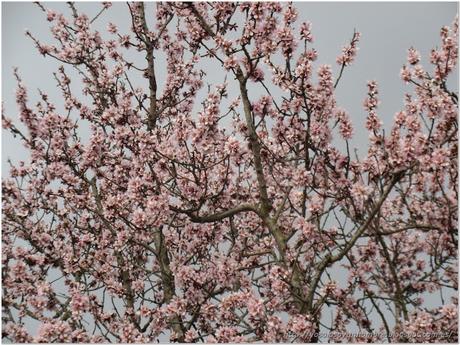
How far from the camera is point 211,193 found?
9.94 meters

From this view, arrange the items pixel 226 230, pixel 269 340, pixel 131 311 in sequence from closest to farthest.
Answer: pixel 269 340 < pixel 131 311 < pixel 226 230

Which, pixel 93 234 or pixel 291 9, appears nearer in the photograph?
pixel 291 9

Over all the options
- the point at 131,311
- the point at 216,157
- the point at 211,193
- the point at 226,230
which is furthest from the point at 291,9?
the point at 131,311

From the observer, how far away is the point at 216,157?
976 cm

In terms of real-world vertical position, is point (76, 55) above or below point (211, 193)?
above

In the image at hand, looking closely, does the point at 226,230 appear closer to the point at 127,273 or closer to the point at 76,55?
the point at 127,273

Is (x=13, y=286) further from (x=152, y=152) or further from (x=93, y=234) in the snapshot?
(x=152, y=152)

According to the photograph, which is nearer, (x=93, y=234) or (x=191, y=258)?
(x=191, y=258)

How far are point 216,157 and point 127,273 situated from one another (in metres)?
4.08

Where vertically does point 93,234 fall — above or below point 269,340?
above

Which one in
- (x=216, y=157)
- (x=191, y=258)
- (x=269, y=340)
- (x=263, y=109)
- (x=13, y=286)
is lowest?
(x=269, y=340)

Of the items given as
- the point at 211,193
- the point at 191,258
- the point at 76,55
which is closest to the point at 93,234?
the point at 191,258

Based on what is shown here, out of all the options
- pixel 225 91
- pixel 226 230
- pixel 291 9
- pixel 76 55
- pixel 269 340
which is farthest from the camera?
pixel 76 55

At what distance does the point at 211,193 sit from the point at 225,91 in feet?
7.10
